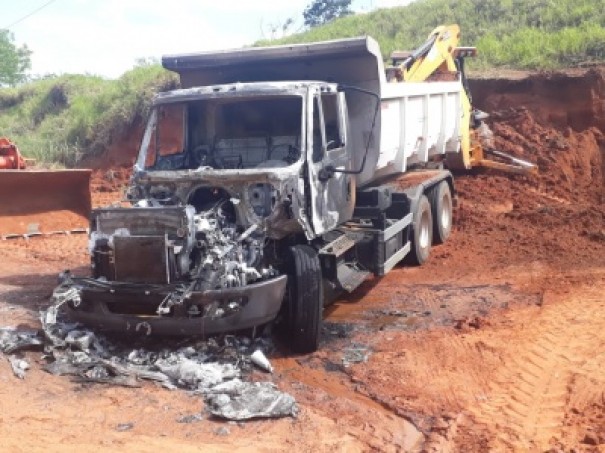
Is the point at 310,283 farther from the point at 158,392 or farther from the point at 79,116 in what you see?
the point at 79,116

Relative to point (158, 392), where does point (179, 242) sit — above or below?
above

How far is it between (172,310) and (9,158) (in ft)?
25.4

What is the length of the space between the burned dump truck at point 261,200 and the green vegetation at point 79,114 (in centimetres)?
1262

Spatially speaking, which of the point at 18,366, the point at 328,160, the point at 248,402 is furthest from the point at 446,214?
the point at 18,366

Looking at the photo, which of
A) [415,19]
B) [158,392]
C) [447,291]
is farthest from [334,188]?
[415,19]

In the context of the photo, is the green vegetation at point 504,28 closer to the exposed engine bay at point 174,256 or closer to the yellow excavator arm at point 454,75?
the yellow excavator arm at point 454,75

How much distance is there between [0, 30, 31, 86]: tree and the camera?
4500 cm

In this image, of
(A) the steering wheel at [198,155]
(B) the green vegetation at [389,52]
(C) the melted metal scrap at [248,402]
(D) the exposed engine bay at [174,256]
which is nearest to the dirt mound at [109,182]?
(B) the green vegetation at [389,52]

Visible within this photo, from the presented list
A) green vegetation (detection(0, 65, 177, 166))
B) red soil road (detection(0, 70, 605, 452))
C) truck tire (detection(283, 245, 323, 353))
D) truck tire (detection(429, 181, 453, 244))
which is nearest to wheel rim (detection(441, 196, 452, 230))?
truck tire (detection(429, 181, 453, 244))

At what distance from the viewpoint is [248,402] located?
530cm

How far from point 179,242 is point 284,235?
107cm

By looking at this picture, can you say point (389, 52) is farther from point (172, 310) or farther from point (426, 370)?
point (172, 310)

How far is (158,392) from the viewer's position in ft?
18.4

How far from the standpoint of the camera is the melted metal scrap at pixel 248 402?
16.9 feet
